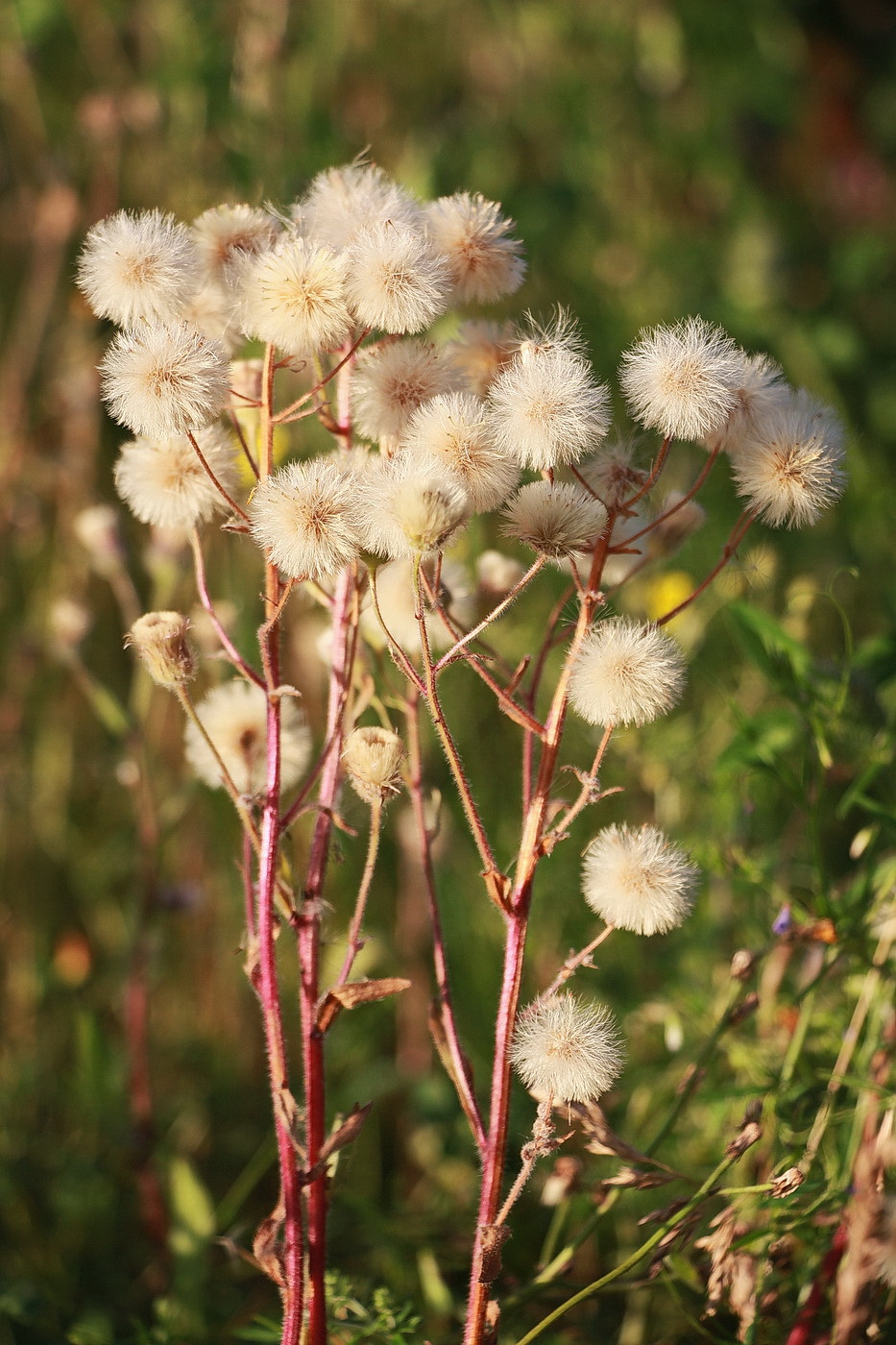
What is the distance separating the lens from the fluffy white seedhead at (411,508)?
556 millimetres

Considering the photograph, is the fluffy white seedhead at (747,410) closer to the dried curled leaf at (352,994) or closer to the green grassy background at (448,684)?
the green grassy background at (448,684)

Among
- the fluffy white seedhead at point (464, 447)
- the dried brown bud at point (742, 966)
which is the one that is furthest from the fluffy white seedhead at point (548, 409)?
the dried brown bud at point (742, 966)

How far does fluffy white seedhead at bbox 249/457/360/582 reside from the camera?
0.59m

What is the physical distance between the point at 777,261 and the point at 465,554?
171 centimetres

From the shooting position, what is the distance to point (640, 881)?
62cm

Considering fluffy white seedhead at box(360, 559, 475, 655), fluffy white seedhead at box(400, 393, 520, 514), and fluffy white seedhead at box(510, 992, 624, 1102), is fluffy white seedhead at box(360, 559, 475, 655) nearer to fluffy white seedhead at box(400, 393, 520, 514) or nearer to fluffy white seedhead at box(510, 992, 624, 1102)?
fluffy white seedhead at box(400, 393, 520, 514)

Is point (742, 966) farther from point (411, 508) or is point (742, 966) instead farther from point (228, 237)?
point (228, 237)

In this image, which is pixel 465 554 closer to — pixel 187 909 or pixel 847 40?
pixel 187 909

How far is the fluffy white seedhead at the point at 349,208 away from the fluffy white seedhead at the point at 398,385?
0.07m

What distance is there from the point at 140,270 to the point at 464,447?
0.21m

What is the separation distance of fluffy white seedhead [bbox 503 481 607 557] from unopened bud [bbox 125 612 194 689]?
208mm

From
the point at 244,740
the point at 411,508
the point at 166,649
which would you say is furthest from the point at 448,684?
the point at 411,508

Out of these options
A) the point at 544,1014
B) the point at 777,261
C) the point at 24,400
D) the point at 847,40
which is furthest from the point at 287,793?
the point at 847,40

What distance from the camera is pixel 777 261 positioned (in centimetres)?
247
